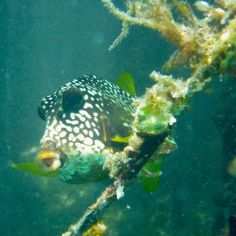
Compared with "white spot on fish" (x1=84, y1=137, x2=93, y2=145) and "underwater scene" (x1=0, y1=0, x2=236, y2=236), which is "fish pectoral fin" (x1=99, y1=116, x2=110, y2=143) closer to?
"underwater scene" (x1=0, y1=0, x2=236, y2=236)

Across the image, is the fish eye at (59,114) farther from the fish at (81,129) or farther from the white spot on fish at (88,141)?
the white spot on fish at (88,141)

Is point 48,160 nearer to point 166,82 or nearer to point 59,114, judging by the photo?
point 59,114

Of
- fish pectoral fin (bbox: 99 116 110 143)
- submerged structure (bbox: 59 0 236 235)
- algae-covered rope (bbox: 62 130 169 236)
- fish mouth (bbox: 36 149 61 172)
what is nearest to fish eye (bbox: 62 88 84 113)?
fish pectoral fin (bbox: 99 116 110 143)

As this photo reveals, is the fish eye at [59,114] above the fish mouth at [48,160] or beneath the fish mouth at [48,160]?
above

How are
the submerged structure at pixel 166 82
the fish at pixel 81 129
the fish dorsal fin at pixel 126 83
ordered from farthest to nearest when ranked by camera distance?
the fish dorsal fin at pixel 126 83, the fish at pixel 81 129, the submerged structure at pixel 166 82

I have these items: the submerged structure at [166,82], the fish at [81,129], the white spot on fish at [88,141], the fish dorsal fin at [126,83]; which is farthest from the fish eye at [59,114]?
the fish dorsal fin at [126,83]

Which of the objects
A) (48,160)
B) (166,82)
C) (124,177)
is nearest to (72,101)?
(48,160)

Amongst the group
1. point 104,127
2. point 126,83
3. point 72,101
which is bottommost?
point 104,127

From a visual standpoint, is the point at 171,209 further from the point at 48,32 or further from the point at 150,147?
the point at 48,32
